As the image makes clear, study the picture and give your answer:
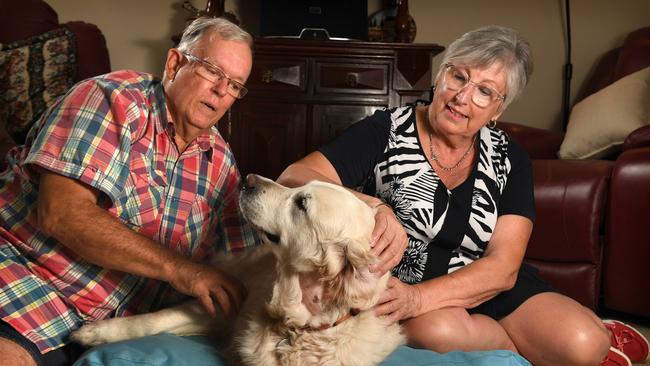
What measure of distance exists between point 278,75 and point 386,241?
2242 mm

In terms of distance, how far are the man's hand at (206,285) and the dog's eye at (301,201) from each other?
8.8 inches

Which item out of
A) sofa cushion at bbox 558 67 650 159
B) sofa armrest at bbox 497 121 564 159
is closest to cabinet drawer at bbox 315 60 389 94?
sofa armrest at bbox 497 121 564 159

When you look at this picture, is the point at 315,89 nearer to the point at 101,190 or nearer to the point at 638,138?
the point at 638,138

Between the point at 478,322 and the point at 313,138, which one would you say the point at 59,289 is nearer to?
the point at 478,322

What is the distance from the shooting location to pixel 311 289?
1.44 meters

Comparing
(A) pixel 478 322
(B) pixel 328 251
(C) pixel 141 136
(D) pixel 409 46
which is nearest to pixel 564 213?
(A) pixel 478 322

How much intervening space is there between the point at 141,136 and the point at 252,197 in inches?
13.6

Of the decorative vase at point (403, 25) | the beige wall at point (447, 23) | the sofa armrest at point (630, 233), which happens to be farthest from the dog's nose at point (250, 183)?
the beige wall at point (447, 23)

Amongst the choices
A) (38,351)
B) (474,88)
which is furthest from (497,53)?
(38,351)

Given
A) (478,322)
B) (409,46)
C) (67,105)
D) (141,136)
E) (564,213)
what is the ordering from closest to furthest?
(67,105) < (141,136) < (478,322) < (564,213) < (409,46)

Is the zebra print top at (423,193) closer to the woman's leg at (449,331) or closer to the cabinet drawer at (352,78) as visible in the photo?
the woman's leg at (449,331)

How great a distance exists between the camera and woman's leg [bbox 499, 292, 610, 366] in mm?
1802

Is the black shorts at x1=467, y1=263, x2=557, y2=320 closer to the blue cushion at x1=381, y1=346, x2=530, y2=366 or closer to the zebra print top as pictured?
the zebra print top

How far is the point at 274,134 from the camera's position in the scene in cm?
356
